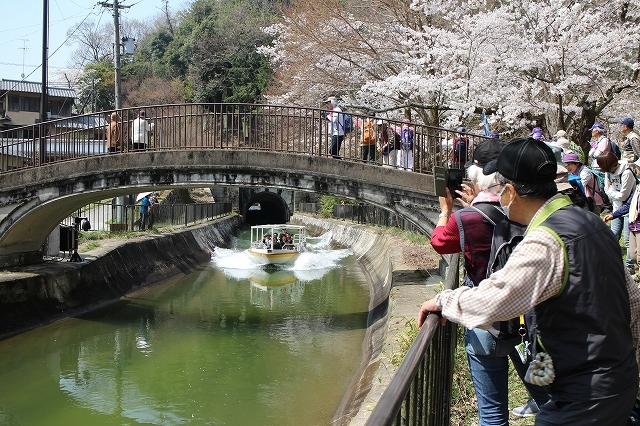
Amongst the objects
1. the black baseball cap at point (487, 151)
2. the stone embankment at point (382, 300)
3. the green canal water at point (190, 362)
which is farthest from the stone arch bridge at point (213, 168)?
the black baseball cap at point (487, 151)

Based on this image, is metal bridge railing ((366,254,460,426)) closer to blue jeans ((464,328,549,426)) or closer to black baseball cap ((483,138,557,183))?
blue jeans ((464,328,549,426))

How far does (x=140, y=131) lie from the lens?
1552cm

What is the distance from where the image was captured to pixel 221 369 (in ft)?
41.9

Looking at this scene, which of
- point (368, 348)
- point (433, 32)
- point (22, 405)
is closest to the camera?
point (22, 405)

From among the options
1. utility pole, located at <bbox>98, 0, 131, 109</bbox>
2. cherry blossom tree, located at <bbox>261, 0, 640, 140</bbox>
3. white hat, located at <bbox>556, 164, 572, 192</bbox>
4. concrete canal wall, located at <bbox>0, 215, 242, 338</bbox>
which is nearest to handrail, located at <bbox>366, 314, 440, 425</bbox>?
white hat, located at <bbox>556, 164, 572, 192</bbox>

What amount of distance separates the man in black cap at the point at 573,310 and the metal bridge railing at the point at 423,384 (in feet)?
1.39

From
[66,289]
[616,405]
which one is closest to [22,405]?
[66,289]

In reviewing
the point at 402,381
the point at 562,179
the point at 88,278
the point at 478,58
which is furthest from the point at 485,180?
the point at 88,278

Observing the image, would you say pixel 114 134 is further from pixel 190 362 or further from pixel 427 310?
pixel 427 310

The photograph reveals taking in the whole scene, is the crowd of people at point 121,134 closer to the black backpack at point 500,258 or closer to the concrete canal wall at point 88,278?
the concrete canal wall at point 88,278

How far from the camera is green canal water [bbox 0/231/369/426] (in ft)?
34.3

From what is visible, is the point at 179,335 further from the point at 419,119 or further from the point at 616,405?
the point at 616,405

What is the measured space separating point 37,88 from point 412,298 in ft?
133

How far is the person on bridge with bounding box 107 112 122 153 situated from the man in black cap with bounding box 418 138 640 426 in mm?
14075
